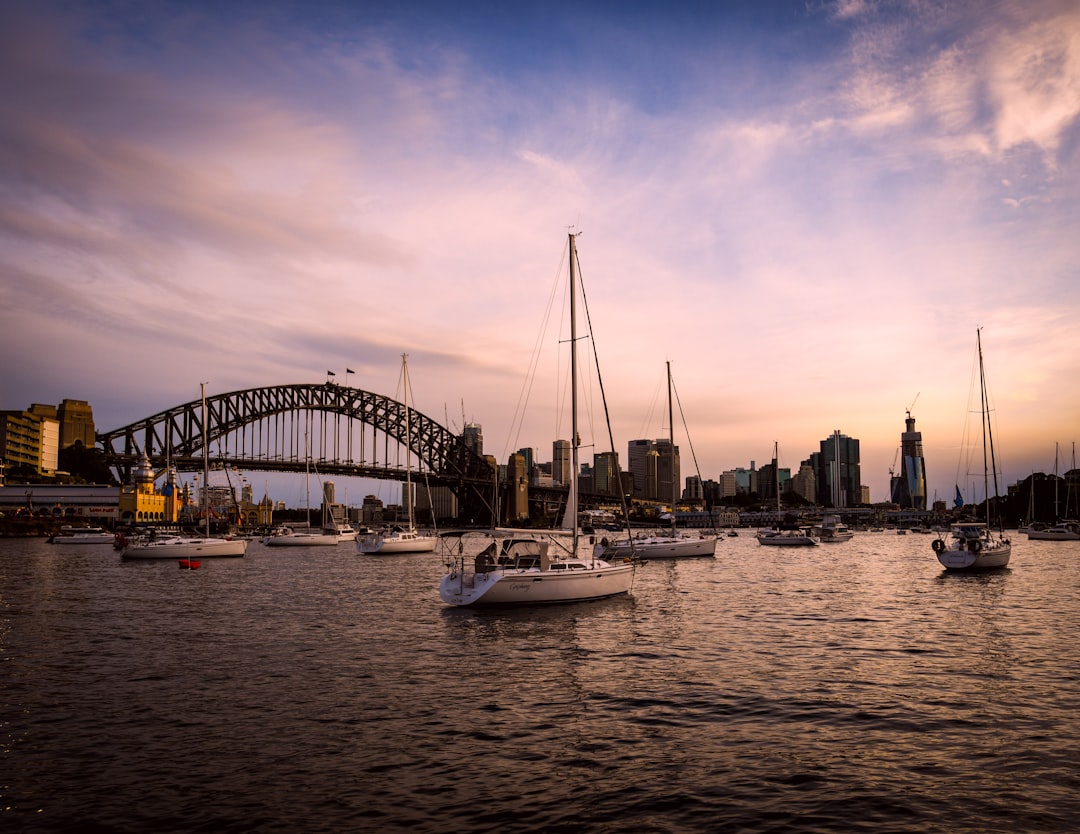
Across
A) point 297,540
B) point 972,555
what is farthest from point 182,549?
point 972,555

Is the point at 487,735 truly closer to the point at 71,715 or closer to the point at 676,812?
the point at 676,812

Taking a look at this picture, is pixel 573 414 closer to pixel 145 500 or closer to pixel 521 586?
pixel 521 586

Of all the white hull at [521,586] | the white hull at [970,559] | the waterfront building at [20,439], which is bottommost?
the white hull at [970,559]

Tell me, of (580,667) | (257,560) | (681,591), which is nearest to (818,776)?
(580,667)

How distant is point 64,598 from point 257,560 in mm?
38919

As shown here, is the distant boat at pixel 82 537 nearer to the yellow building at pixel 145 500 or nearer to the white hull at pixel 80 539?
the white hull at pixel 80 539

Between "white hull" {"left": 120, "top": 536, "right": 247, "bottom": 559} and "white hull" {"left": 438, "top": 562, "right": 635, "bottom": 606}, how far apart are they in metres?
51.2

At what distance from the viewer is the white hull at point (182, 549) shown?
7456 cm

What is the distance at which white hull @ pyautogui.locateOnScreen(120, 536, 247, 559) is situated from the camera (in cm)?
7456

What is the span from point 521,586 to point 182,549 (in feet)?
180

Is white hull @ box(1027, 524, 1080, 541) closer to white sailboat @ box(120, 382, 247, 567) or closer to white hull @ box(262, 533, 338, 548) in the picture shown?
white hull @ box(262, 533, 338, 548)

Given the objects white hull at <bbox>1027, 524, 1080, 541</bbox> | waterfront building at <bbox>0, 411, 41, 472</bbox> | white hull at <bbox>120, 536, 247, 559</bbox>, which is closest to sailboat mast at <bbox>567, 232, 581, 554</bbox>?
white hull at <bbox>120, 536, 247, 559</bbox>

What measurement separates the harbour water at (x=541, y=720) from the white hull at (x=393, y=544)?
171 feet

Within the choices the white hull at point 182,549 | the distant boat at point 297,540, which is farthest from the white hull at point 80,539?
the white hull at point 182,549
